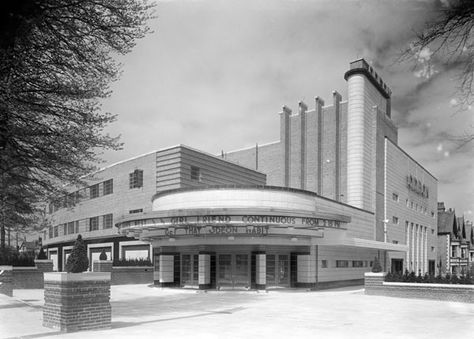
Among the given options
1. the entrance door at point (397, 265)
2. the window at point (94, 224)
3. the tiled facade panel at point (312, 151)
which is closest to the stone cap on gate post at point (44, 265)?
the window at point (94, 224)

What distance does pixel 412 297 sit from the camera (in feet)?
87.2

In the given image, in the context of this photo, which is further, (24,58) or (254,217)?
(254,217)

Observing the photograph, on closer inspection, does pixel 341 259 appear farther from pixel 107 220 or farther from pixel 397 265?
pixel 107 220

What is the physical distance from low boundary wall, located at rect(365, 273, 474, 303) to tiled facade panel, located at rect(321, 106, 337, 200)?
2461 cm

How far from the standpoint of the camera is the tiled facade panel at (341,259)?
35219 millimetres

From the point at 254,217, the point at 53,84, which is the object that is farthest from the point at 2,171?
the point at 254,217

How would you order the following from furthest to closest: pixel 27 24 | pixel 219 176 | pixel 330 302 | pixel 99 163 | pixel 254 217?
1. pixel 219 176
2. pixel 254 217
3. pixel 330 302
4. pixel 99 163
5. pixel 27 24

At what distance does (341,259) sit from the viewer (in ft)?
127

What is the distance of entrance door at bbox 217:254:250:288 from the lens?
32.2 m

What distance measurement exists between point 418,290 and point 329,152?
1123 inches

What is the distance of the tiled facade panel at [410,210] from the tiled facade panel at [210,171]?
15.7 meters

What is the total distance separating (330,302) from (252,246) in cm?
824

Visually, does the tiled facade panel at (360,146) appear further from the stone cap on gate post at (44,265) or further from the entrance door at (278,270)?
the stone cap on gate post at (44,265)

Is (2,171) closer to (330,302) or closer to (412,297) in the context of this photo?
(330,302)
